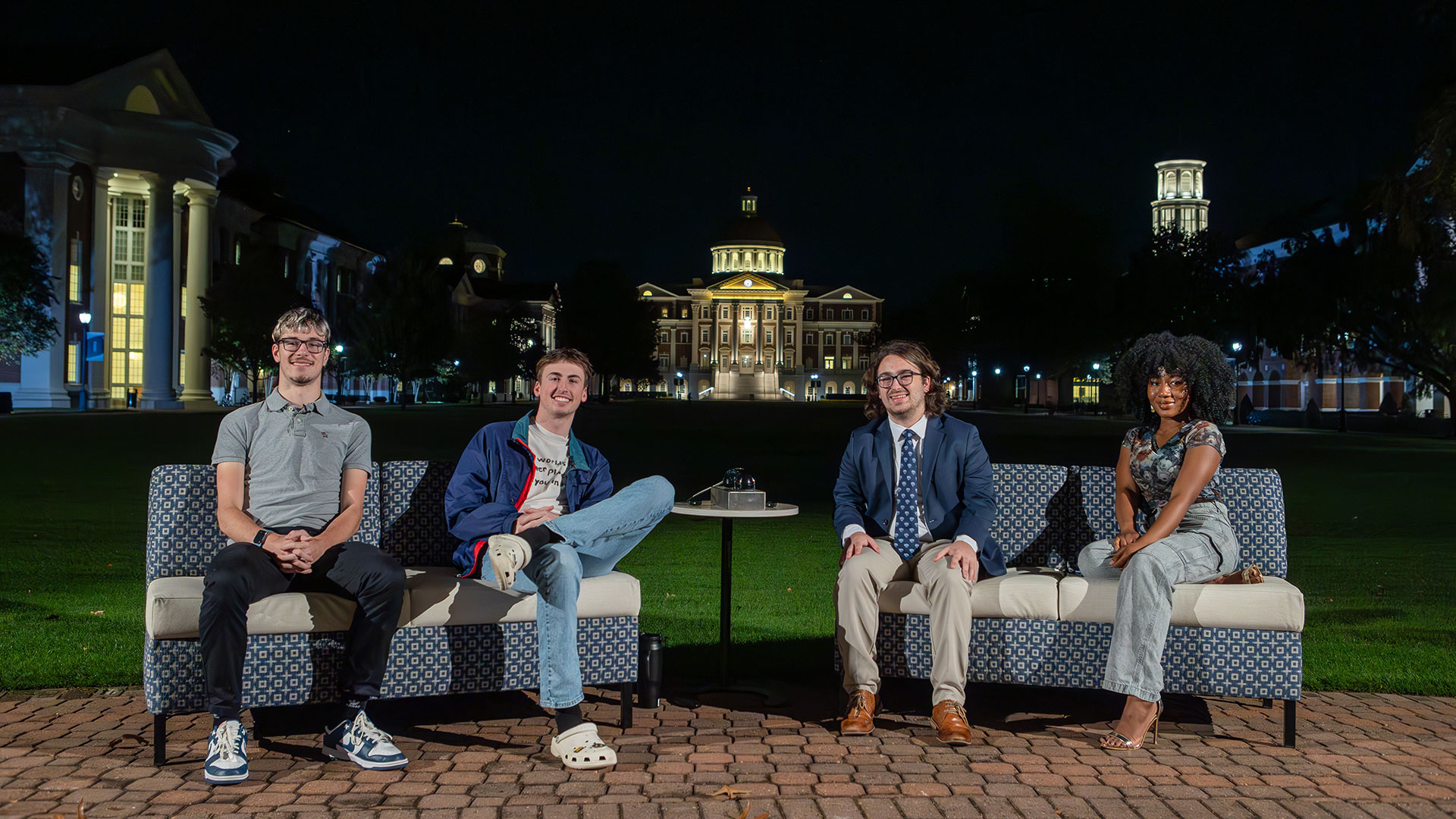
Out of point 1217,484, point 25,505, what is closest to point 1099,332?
point 25,505

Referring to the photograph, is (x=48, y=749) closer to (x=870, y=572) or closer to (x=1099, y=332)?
(x=870, y=572)

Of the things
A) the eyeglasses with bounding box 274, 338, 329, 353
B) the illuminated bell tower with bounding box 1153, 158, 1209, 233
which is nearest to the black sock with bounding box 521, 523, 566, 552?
the eyeglasses with bounding box 274, 338, 329, 353

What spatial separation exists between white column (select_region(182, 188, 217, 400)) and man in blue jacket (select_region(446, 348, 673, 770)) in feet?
176

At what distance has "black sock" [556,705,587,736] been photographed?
4535 millimetres

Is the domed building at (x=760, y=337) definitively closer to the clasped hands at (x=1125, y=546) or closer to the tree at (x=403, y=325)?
the tree at (x=403, y=325)

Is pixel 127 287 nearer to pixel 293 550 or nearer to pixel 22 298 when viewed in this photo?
pixel 22 298

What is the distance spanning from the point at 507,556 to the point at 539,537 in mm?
260

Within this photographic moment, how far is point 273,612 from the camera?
4.53 meters

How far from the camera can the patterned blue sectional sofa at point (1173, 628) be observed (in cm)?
483

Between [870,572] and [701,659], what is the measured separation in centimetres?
166

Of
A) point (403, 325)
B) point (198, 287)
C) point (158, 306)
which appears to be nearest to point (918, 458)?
point (158, 306)

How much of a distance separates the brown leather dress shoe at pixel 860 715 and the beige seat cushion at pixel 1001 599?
0.38m

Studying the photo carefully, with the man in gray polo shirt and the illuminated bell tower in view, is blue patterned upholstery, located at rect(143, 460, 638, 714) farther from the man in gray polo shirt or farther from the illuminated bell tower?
the illuminated bell tower

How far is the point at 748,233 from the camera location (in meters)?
168
